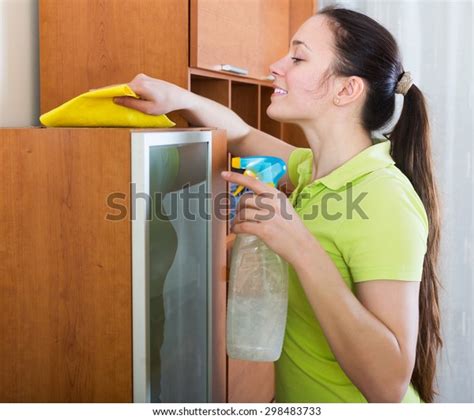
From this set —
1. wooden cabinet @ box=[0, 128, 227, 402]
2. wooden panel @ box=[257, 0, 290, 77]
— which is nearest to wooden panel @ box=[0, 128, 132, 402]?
wooden cabinet @ box=[0, 128, 227, 402]

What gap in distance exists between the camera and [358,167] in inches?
46.3

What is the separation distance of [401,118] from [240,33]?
571 millimetres

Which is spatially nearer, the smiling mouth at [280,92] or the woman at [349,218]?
the woman at [349,218]

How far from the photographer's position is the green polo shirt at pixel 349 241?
1053 mm

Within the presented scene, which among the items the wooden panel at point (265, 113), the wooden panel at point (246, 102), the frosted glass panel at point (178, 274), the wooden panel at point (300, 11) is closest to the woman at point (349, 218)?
the frosted glass panel at point (178, 274)

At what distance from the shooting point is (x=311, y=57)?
122 centimetres

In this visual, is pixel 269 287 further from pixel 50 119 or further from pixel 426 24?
→ pixel 426 24

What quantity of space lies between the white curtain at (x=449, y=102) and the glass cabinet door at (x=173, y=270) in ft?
4.02

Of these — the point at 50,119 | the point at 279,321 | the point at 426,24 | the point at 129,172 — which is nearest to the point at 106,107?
the point at 50,119

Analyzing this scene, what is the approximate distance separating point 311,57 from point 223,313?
517mm

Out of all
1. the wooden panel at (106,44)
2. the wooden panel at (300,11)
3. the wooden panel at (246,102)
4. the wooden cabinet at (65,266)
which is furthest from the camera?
the wooden panel at (300,11)

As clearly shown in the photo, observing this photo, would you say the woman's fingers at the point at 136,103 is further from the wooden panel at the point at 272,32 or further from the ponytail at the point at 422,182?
the wooden panel at the point at 272,32

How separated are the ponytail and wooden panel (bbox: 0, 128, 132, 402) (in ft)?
1.87

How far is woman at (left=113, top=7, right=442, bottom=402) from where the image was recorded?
104 cm
